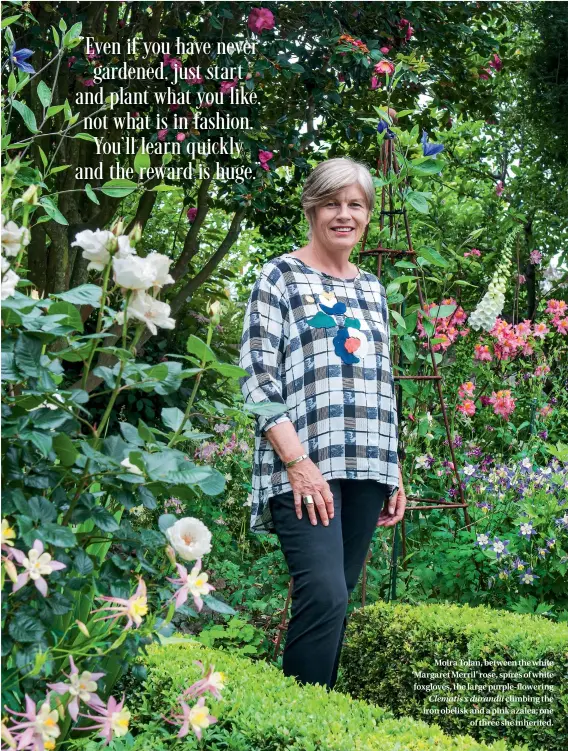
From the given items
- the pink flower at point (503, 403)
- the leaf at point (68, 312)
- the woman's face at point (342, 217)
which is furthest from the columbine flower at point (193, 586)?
the pink flower at point (503, 403)

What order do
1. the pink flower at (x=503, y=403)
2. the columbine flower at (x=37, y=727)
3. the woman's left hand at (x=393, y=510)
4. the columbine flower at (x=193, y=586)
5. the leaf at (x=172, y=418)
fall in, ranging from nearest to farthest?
the columbine flower at (x=37, y=727) → the columbine flower at (x=193, y=586) → the leaf at (x=172, y=418) → the woman's left hand at (x=393, y=510) → the pink flower at (x=503, y=403)

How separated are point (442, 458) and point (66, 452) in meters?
3.31

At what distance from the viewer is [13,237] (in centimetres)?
131

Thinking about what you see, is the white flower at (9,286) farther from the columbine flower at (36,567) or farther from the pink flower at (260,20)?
the pink flower at (260,20)

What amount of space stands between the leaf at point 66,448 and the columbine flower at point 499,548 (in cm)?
226

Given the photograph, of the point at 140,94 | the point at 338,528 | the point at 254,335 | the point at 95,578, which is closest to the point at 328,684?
the point at 338,528

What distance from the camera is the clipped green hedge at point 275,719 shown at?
170cm

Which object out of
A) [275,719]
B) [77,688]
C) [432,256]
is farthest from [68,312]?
[432,256]

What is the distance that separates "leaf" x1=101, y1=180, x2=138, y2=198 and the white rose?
15.3 inches

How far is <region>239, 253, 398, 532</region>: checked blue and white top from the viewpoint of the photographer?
7.62 feet

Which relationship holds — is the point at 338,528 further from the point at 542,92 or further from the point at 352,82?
the point at 542,92

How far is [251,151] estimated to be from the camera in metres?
4.48

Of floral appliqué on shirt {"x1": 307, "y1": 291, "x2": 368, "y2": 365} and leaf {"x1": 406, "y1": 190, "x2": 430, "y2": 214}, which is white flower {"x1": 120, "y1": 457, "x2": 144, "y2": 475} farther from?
leaf {"x1": 406, "y1": 190, "x2": 430, "y2": 214}

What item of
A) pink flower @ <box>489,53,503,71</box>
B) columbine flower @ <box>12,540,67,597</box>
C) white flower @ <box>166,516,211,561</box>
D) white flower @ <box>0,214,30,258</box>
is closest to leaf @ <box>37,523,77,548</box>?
columbine flower @ <box>12,540,67,597</box>
